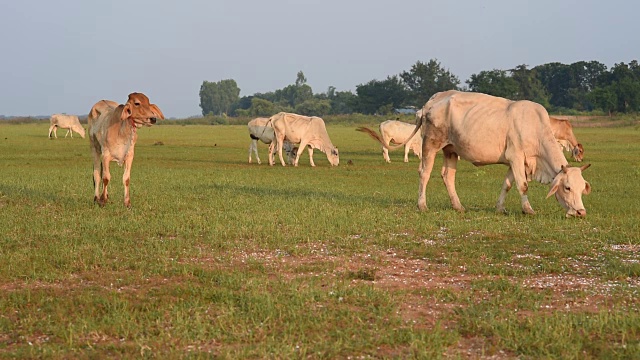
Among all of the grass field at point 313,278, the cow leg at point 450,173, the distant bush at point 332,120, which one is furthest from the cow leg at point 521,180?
the distant bush at point 332,120

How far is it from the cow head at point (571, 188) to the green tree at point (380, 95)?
9782cm

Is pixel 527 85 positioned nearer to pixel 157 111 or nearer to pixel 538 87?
pixel 538 87

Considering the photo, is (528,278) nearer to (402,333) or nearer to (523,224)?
(402,333)

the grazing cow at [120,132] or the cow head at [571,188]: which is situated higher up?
the grazing cow at [120,132]

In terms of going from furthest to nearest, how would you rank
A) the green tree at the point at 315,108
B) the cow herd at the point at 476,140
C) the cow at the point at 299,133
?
the green tree at the point at 315,108
the cow at the point at 299,133
the cow herd at the point at 476,140

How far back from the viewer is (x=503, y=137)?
13.4 meters

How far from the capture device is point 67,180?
767 inches

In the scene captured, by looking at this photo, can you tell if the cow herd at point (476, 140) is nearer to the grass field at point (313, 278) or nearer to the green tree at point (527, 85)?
the grass field at point (313, 278)

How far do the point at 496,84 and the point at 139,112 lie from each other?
7043 cm

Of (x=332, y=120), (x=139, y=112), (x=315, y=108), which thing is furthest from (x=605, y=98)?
(x=139, y=112)

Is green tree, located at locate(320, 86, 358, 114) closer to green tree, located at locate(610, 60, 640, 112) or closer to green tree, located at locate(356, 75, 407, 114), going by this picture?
green tree, located at locate(356, 75, 407, 114)

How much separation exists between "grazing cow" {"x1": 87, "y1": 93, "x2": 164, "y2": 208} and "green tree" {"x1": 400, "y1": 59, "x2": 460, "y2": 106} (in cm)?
9232

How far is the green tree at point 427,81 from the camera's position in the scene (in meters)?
106

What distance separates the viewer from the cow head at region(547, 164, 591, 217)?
40.7ft
